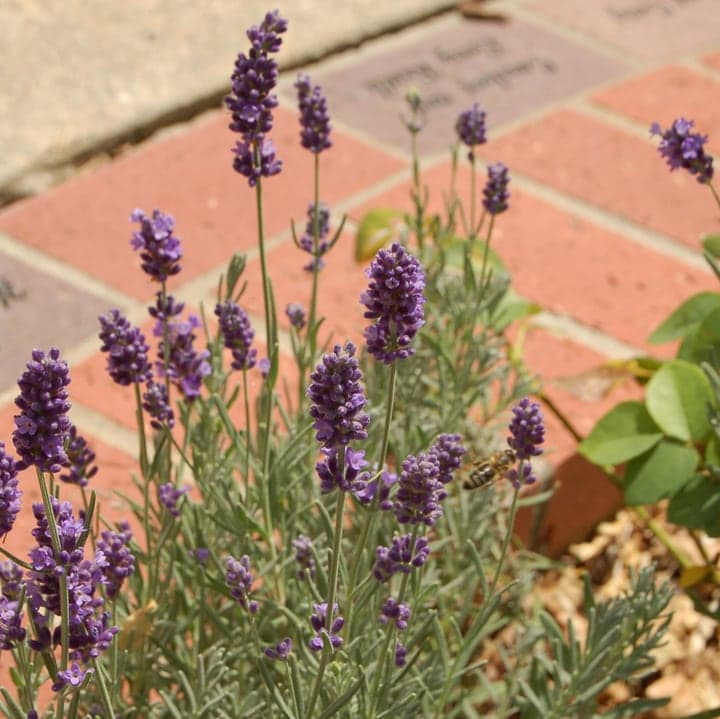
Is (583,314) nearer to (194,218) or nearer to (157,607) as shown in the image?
(194,218)

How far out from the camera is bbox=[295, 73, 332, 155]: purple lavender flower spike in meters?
1.88

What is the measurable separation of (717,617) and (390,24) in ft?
6.95

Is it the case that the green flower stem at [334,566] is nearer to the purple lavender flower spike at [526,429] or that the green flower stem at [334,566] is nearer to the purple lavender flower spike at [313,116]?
the purple lavender flower spike at [526,429]

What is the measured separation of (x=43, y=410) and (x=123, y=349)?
0.43 m

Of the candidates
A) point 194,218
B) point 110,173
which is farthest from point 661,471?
point 110,173

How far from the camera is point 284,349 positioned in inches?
108

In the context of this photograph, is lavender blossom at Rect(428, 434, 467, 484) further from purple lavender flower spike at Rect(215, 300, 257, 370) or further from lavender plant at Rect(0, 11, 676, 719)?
purple lavender flower spike at Rect(215, 300, 257, 370)

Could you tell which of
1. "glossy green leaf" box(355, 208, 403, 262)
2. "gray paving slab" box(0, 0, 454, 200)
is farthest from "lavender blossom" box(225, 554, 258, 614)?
"gray paving slab" box(0, 0, 454, 200)

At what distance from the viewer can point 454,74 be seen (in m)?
3.54

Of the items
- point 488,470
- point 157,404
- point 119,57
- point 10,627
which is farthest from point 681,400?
point 119,57

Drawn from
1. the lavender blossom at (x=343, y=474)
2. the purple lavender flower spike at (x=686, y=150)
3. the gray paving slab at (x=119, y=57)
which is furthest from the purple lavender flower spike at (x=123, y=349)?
the gray paving slab at (x=119, y=57)

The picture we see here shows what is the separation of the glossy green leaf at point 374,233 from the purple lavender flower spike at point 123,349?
1.03 metres

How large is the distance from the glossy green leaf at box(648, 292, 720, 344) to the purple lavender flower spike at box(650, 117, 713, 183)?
1.53ft

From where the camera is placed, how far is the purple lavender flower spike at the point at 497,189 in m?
1.99
